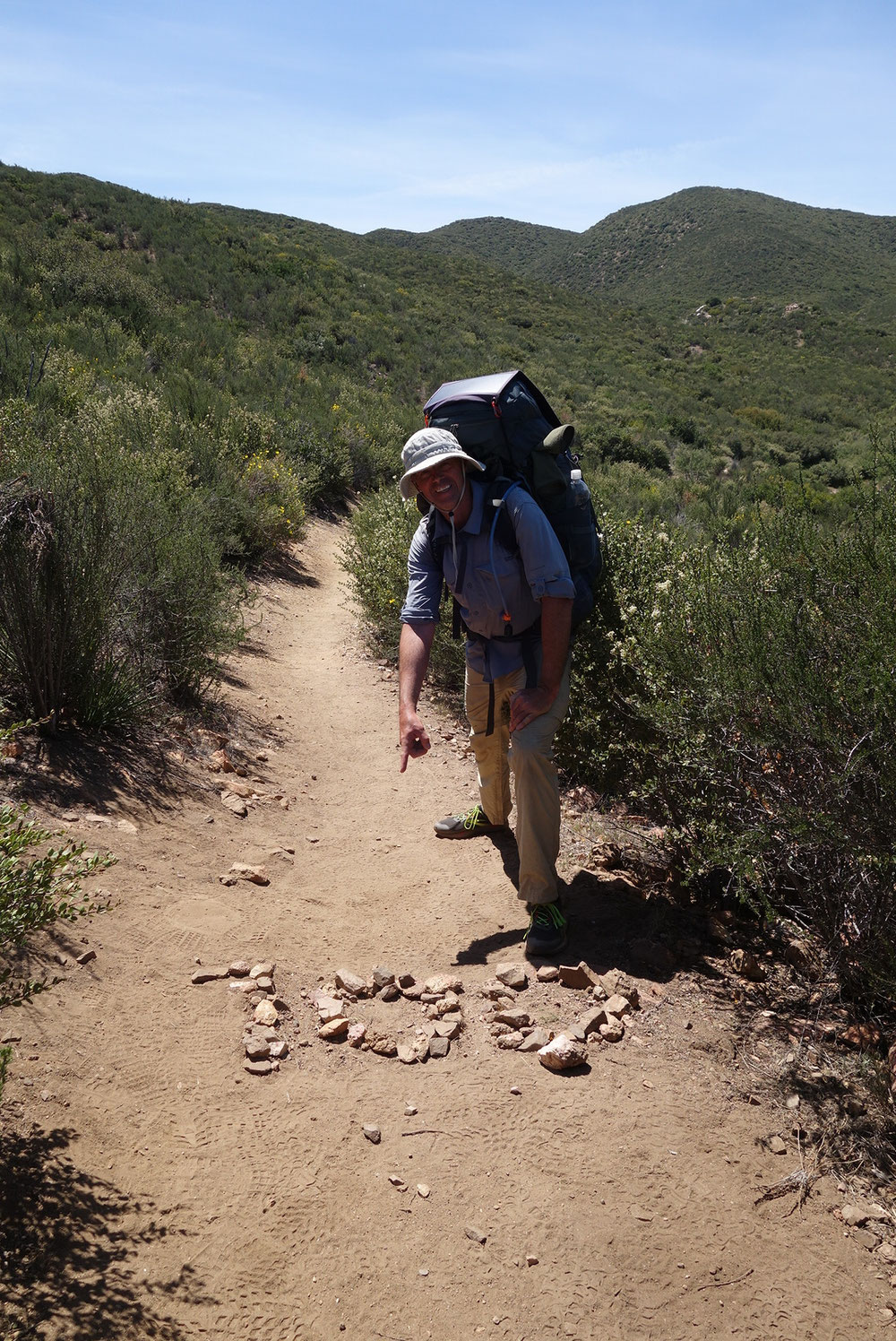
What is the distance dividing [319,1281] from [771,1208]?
1.08 meters

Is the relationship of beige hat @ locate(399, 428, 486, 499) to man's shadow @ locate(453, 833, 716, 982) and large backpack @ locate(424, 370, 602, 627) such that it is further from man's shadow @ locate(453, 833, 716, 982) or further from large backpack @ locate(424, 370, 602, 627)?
man's shadow @ locate(453, 833, 716, 982)

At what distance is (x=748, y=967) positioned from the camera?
10.2ft

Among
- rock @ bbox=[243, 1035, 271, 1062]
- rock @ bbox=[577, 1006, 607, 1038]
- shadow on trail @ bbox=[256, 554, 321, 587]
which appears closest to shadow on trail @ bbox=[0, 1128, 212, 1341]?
rock @ bbox=[243, 1035, 271, 1062]

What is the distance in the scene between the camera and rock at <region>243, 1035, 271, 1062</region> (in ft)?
8.78

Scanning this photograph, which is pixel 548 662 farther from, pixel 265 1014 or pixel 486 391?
pixel 265 1014

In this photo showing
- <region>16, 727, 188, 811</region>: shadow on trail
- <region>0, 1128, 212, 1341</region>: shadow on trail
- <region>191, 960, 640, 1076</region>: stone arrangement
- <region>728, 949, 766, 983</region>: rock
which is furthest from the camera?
<region>16, 727, 188, 811</region>: shadow on trail

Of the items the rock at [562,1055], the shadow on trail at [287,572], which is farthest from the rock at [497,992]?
the shadow on trail at [287,572]

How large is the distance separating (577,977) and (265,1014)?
100cm

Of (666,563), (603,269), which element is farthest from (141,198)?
(603,269)

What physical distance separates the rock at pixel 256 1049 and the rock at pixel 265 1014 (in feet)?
0.32

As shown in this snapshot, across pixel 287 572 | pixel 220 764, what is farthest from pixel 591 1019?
pixel 287 572

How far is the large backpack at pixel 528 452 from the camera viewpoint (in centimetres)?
319

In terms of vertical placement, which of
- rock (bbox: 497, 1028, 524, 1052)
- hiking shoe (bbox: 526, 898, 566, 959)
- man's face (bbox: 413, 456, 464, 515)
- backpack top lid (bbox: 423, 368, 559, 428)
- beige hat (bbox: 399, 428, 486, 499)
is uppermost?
backpack top lid (bbox: 423, 368, 559, 428)

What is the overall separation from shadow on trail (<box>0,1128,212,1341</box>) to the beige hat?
2.12 metres
